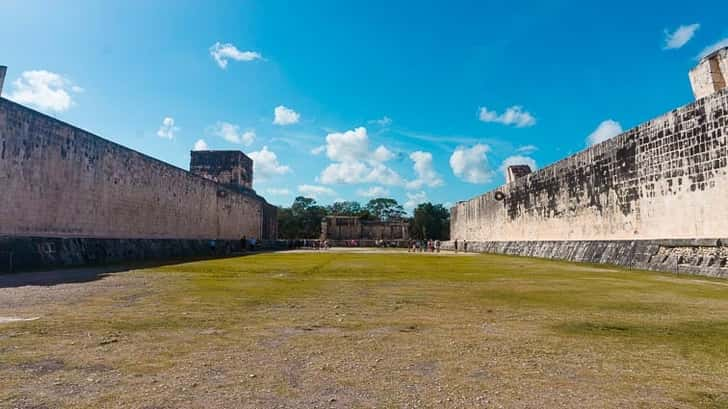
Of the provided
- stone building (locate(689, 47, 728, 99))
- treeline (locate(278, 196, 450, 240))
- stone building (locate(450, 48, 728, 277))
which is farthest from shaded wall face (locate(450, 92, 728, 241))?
treeline (locate(278, 196, 450, 240))

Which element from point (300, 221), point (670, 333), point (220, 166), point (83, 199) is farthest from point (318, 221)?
point (670, 333)

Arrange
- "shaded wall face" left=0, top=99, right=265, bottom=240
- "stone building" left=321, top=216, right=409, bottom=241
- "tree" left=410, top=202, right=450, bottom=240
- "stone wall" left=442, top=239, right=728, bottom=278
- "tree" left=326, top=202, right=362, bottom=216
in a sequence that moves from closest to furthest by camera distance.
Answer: "stone wall" left=442, top=239, right=728, bottom=278
"shaded wall face" left=0, top=99, right=265, bottom=240
"stone building" left=321, top=216, right=409, bottom=241
"tree" left=410, top=202, right=450, bottom=240
"tree" left=326, top=202, right=362, bottom=216

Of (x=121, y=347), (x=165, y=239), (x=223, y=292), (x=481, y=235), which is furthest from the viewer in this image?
(x=481, y=235)

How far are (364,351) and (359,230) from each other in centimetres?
4168

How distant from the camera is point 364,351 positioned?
9.77ft

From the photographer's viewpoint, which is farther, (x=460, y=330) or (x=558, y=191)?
(x=558, y=191)

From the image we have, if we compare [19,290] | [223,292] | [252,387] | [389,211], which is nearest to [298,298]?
[223,292]

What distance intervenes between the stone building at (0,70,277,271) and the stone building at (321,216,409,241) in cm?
2167

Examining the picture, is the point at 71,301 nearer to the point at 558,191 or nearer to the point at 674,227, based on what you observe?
the point at 674,227

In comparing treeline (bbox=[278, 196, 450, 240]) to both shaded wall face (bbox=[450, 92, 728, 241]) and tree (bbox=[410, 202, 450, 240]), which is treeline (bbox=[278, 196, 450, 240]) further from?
shaded wall face (bbox=[450, 92, 728, 241])

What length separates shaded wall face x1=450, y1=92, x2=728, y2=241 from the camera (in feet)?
29.8

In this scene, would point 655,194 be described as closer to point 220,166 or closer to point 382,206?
point 220,166

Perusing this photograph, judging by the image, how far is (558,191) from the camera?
1708 cm

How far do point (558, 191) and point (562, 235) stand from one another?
1.70 m
